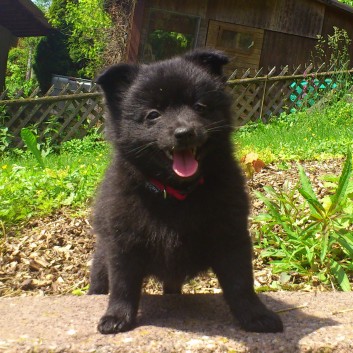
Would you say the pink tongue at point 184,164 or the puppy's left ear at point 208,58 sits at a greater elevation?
the puppy's left ear at point 208,58

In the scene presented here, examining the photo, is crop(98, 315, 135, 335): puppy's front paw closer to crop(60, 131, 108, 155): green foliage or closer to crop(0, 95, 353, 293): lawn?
crop(0, 95, 353, 293): lawn

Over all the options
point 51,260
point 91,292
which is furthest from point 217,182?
point 51,260

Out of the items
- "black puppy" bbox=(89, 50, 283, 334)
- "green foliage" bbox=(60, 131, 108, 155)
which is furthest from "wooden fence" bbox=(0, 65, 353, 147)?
"black puppy" bbox=(89, 50, 283, 334)

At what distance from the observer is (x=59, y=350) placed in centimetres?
244

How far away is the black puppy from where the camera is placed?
2.65 m

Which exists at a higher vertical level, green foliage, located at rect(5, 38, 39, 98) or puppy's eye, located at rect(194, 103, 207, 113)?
green foliage, located at rect(5, 38, 39, 98)

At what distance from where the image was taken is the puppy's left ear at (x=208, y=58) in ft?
9.92

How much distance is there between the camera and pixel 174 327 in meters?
2.75

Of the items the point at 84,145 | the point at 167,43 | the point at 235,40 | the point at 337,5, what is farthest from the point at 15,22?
the point at 337,5

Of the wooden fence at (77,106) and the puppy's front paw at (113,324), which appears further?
the wooden fence at (77,106)

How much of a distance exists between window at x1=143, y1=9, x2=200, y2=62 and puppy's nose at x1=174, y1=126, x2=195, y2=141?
1338cm

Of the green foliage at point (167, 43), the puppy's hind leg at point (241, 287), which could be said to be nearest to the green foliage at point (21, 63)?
the green foliage at point (167, 43)

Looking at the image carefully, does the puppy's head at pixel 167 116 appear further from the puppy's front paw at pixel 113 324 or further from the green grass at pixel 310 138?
the green grass at pixel 310 138

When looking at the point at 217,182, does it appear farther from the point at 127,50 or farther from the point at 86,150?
the point at 127,50
